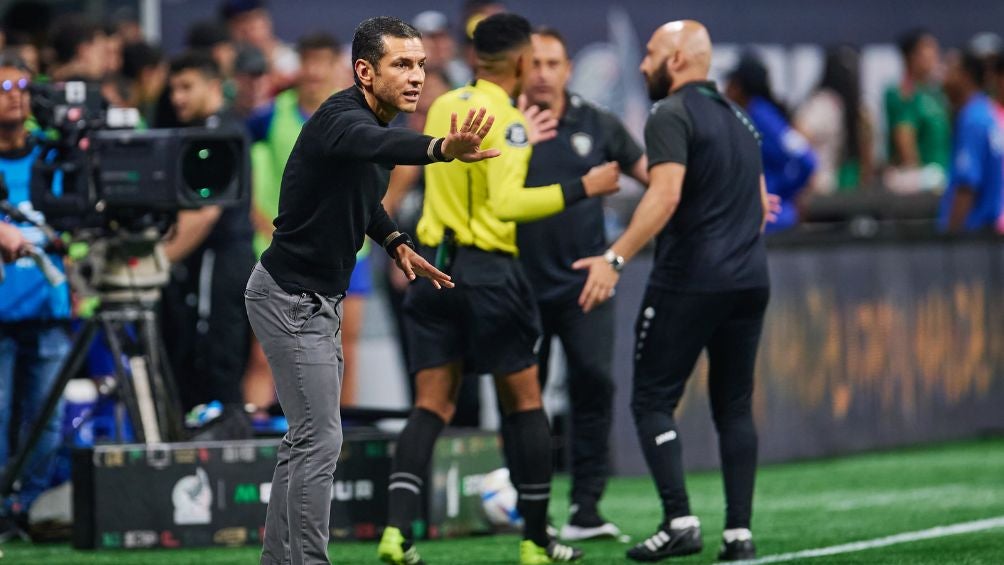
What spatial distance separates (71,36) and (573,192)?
5094mm

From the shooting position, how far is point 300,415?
21.0 feet

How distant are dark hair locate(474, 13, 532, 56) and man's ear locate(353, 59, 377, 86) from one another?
1.35m

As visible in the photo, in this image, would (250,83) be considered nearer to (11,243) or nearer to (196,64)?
(196,64)

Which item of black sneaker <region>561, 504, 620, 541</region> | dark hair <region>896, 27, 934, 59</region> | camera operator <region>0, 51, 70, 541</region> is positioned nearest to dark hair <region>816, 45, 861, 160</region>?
dark hair <region>896, 27, 934, 59</region>

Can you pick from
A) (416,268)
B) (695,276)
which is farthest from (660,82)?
(416,268)

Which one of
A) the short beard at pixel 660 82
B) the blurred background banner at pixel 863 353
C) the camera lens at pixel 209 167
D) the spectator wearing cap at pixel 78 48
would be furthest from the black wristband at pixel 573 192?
the spectator wearing cap at pixel 78 48

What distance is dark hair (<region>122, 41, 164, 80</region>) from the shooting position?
1200 centimetres

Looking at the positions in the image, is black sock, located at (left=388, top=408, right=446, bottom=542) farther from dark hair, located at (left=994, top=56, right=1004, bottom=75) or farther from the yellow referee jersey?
dark hair, located at (left=994, top=56, right=1004, bottom=75)

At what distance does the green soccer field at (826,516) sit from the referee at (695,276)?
31cm

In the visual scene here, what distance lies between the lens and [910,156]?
16.5 metres

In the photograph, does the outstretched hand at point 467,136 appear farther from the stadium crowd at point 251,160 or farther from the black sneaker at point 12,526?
the black sneaker at point 12,526

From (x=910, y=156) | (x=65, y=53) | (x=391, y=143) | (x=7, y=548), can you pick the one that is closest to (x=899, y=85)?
(x=910, y=156)

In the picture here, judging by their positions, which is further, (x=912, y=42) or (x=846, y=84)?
(x=912, y=42)

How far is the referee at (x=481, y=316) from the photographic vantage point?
752 cm
